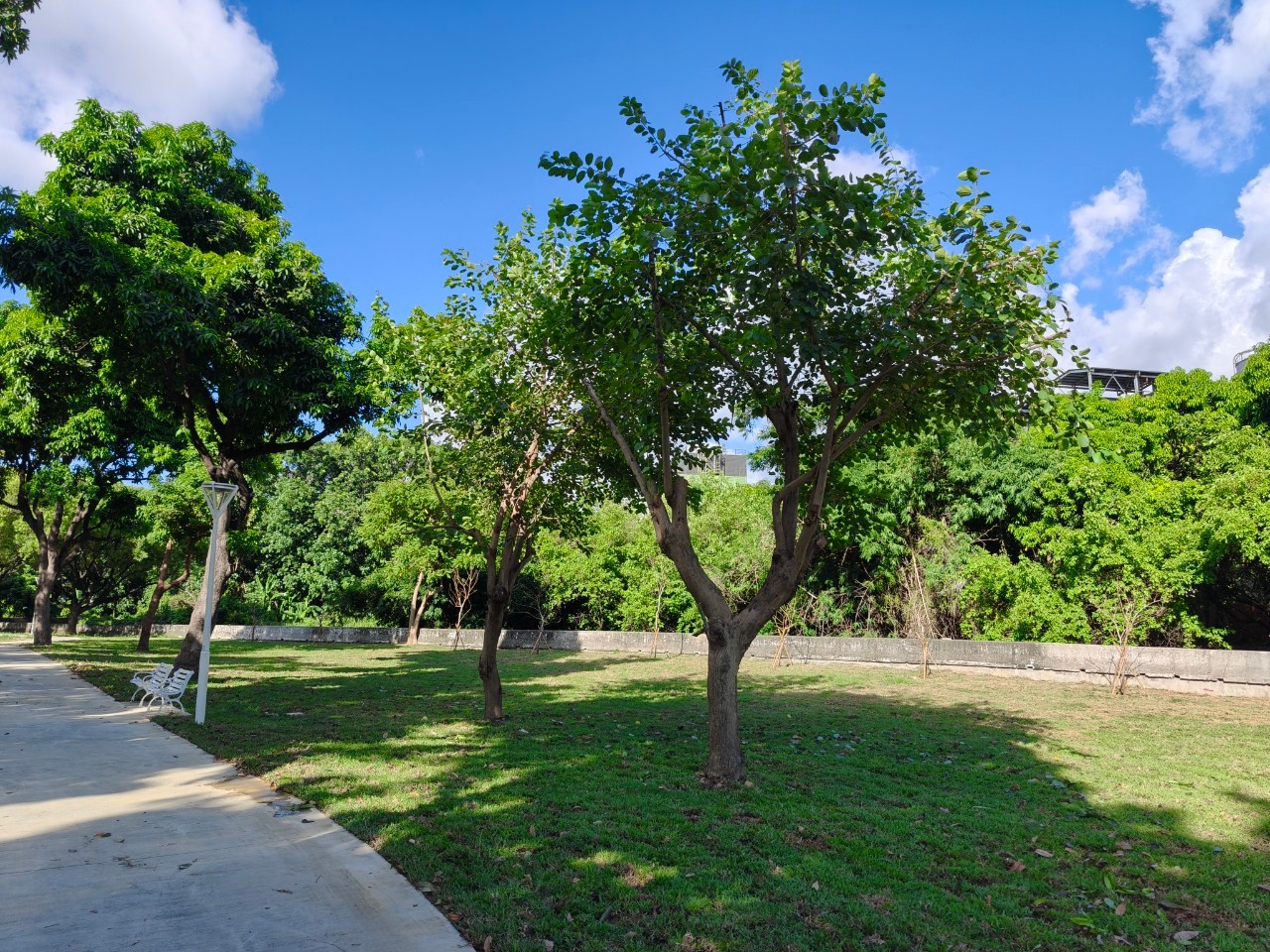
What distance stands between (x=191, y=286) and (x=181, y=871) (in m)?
10.4

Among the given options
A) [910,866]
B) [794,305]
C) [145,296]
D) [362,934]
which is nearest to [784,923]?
[910,866]

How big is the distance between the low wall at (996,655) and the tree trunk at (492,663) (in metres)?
13.3

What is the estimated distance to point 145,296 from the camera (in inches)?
463

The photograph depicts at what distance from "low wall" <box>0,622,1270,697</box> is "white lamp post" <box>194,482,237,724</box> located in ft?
55.2

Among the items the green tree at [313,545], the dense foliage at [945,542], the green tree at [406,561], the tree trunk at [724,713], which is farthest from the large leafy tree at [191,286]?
the green tree at [313,545]

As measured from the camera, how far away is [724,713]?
7.31m

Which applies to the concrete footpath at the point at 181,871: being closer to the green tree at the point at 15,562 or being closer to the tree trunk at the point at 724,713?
the tree trunk at the point at 724,713

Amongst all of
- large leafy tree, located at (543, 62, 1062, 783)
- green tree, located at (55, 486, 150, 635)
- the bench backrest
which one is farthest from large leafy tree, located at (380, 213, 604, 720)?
green tree, located at (55, 486, 150, 635)

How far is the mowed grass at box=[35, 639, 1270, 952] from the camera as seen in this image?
4094 millimetres

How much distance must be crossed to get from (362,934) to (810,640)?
2143 cm

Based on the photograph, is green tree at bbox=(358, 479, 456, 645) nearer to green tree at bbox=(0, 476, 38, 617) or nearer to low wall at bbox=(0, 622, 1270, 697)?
low wall at bbox=(0, 622, 1270, 697)

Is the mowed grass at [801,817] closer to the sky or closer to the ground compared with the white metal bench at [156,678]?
closer to the ground

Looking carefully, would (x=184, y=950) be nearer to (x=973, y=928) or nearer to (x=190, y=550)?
(x=973, y=928)

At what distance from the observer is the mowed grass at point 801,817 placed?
4.09m
